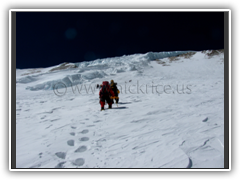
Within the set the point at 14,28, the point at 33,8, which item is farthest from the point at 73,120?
the point at 33,8

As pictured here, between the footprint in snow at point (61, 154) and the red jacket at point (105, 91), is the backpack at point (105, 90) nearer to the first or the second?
the red jacket at point (105, 91)

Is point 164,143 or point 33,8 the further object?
point 164,143

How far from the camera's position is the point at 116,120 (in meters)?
3.69

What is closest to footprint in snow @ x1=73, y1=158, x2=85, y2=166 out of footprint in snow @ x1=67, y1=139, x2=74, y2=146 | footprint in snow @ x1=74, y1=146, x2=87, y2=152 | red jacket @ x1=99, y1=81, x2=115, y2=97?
footprint in snow @ x1=74, y1=146, x2=87, y2=152

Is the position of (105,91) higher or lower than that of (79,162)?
higher

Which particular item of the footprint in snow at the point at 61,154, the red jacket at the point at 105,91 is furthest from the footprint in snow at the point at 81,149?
the red jacket at the point at 105,91

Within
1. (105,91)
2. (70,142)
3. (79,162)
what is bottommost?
(79,162)

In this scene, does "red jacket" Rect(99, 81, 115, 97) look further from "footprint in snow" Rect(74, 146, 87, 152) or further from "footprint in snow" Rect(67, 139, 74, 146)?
"footprint in snow" Rect(74, 146, 87, 152)

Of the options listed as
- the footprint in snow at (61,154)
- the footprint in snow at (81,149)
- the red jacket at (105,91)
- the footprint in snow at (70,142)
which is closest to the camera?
the footprint in snow at (61,154)

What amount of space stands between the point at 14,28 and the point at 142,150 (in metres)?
3.26

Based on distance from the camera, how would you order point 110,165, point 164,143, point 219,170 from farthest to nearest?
point 164,143 → point 110,165 → point 219,170

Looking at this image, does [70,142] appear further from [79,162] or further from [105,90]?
[105,90]

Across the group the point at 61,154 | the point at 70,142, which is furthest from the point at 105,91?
the point at 61,154

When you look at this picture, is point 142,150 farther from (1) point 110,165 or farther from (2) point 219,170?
(2) point 219,170
